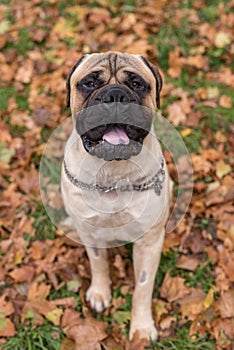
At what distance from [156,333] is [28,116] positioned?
7.13 ft

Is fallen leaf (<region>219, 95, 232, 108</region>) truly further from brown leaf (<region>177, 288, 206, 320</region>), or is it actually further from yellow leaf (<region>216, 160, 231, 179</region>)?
brown leaf (<region>177, 288, 206, 320</region>)

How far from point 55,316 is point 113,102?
4.88ft

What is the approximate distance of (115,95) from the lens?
86.1 inches

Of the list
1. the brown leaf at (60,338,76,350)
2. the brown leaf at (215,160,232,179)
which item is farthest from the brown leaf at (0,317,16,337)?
the brown leaf at (215,160,232,179)

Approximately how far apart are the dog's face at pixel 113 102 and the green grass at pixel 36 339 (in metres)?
1.27

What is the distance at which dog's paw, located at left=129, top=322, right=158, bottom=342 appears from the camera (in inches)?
111

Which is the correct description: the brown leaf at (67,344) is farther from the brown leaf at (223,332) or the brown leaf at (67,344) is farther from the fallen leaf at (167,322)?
the brown leaf at (223,332)

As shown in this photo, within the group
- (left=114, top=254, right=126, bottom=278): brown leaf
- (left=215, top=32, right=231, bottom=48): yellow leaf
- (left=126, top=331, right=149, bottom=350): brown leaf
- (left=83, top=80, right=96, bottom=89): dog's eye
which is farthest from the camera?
(left=215, top=32, right=231, bottom=48): yellow leaf

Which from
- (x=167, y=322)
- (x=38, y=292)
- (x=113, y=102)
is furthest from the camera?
(x=38, y=292)

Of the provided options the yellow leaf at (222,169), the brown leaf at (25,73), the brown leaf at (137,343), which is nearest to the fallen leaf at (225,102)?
the yellow leaf at (222,169)

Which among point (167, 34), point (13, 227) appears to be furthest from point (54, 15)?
point (13, 227)

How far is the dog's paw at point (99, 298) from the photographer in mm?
2973

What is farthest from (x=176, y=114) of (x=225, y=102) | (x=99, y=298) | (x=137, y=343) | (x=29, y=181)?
(x=137, y=343)

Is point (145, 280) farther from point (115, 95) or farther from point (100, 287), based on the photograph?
point (115, 95)
